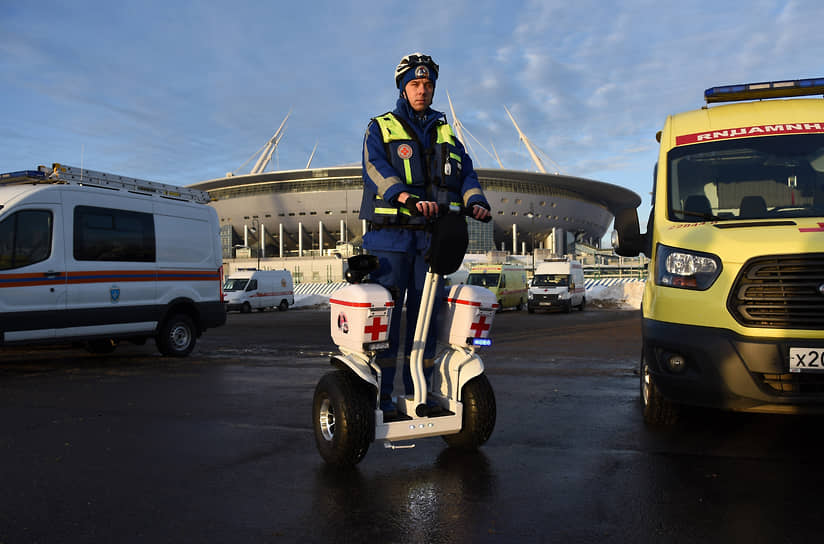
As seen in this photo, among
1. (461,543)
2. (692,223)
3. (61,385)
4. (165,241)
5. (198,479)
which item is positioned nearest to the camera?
Result: (461,543)

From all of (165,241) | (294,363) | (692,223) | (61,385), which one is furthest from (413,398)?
(165,241)

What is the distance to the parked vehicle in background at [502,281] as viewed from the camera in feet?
84.9

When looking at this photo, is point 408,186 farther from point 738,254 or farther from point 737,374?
point 737,374

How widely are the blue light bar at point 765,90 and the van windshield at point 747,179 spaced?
601mm

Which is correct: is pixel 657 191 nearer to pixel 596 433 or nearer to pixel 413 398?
pixel 596 433

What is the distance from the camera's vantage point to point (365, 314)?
336 centimetres

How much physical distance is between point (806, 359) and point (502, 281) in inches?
894

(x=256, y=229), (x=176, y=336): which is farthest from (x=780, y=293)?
(x=256, y=229)

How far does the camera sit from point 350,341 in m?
3.50

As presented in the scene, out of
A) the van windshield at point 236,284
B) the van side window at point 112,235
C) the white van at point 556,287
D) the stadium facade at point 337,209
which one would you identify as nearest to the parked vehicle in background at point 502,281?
the white van at point 556,287

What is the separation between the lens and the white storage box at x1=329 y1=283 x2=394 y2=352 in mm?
3365

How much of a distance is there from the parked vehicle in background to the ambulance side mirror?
20357mm

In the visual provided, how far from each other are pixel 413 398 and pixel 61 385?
481 cm

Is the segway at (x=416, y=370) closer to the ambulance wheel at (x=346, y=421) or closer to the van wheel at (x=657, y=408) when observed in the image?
the ambulance wheel at (x=346, y=421)
